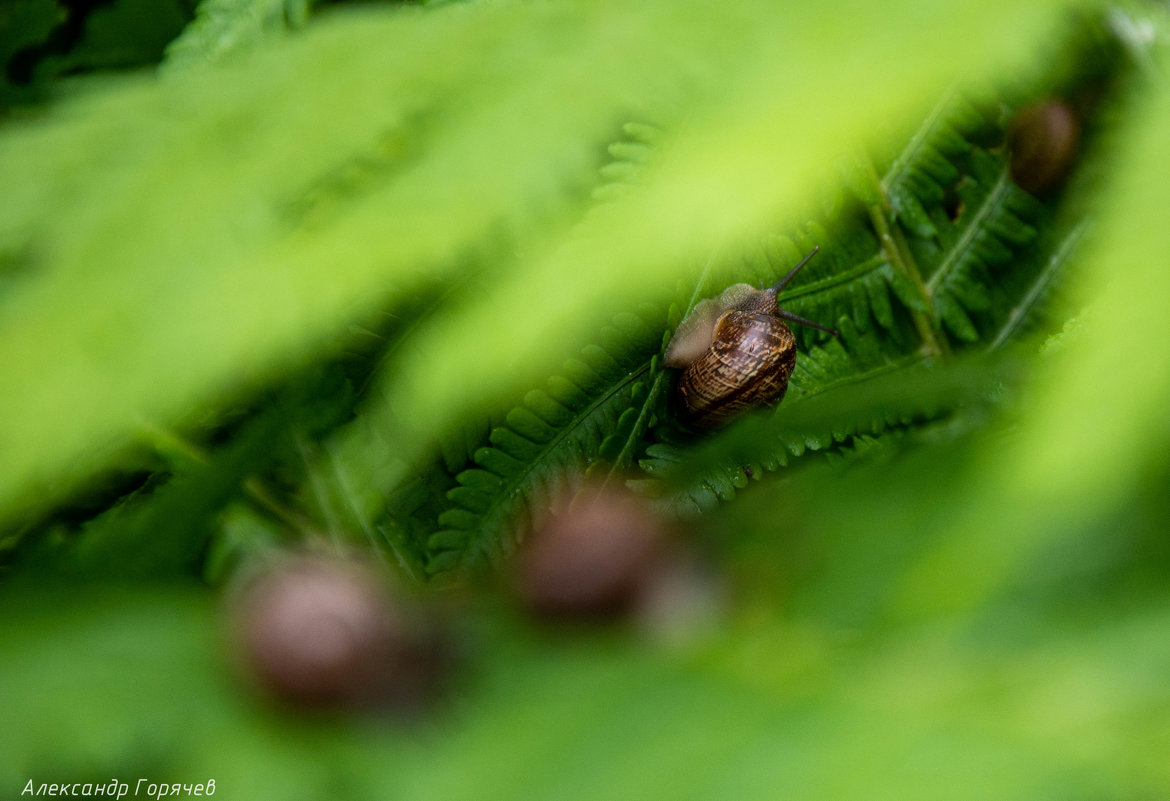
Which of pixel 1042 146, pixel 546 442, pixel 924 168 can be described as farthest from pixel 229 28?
pixel 1042 146

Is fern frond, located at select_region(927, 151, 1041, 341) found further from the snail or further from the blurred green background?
the blurred green background

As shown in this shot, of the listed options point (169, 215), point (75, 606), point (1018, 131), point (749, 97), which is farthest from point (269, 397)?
point (1018, 131)

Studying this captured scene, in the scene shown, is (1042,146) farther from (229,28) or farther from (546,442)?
(229,28)

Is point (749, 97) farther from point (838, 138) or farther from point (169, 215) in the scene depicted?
point (169, 215)

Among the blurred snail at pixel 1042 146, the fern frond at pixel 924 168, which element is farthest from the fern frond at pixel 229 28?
the blurred snail at pixel 1042 146

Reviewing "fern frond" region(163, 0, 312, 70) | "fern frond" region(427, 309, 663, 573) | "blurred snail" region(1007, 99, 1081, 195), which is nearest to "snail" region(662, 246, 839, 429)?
"fern frond" region(427, 309, 663, 573)

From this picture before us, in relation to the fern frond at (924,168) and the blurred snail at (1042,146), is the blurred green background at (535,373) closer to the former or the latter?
the fern frond at (924,168)
